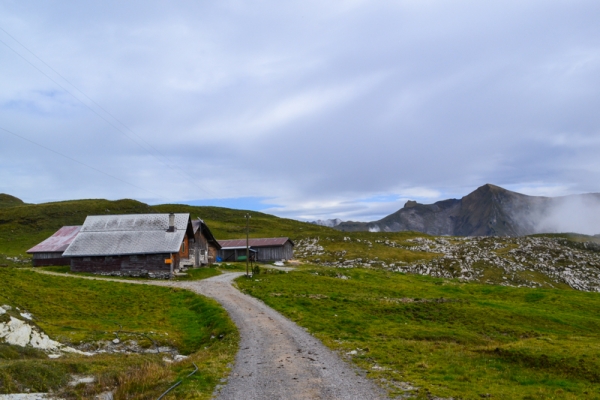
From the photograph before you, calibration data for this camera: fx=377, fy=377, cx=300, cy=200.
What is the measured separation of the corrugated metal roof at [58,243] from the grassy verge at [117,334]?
27.4 metres

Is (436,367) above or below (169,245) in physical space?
below

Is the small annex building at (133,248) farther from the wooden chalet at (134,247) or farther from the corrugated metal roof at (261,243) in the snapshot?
the corrugated metal roof at (261,243)

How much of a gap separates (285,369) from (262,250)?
69.4 meters

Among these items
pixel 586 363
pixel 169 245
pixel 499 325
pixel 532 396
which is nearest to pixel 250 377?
pixel 532 396

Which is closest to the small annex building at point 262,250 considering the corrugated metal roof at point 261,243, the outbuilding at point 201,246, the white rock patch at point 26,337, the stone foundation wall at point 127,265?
the corrugated metal roof at point 261,243

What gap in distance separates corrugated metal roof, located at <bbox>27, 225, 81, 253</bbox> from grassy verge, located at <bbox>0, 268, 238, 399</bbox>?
27.4 metres

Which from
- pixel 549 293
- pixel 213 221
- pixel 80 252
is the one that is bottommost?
pixel 549 293

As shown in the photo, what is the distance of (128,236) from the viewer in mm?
58000

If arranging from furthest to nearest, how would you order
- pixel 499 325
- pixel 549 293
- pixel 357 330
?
1. pixel 549 293
2. pixel 499 325
3. pixel 357 330

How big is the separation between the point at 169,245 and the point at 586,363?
49210mm

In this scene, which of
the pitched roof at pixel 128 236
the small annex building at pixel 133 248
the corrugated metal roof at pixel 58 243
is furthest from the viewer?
the corrugated metal roof at pixel 58 243

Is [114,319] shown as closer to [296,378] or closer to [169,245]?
[296,378]

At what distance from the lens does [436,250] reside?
101 metres

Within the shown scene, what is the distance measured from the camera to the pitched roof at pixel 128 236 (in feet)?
181
